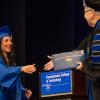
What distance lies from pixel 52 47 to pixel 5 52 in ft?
3.77

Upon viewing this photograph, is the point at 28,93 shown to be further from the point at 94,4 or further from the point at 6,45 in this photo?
the point at 94,4

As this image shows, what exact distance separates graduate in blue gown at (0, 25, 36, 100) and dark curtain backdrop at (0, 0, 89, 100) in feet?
2.90

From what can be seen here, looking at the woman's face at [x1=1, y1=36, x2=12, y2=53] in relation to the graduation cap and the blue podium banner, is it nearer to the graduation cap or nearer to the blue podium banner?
the blue podium banner

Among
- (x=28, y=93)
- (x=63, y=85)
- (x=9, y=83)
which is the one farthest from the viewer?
(x=28, y=93)

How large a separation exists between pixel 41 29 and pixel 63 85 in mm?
2121

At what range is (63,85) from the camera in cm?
345

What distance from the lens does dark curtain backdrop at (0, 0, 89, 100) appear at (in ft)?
17.5

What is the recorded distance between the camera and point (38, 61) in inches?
214

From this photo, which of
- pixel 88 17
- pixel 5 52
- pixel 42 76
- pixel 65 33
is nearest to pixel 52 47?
pixel 65 33

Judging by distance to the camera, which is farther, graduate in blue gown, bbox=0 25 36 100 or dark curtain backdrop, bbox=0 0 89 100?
dark curtain backdrop, bbox=0 0 89 100

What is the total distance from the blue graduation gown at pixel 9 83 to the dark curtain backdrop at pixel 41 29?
1.01 m

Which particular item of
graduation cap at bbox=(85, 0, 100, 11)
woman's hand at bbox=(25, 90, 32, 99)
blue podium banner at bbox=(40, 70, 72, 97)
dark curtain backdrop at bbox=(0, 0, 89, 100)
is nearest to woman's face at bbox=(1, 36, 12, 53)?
woman's hand at bbox=(25, 90, 32, 99)

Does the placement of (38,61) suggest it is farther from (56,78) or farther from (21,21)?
(56,78)

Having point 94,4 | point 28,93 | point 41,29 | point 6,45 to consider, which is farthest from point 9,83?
point 94,4
